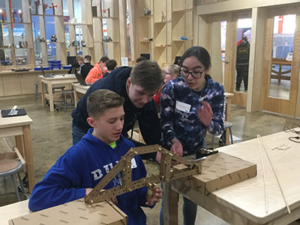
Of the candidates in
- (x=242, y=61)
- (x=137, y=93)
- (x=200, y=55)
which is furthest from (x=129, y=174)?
(x=242, y=61)

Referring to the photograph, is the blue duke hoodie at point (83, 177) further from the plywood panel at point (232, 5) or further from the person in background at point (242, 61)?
the person in background at point (242, 61)

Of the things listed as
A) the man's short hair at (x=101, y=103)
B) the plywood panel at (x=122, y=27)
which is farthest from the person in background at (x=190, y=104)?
the plywood panel at (x=122, y=27)

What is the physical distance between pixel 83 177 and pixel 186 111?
2.34ft

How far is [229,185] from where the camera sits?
1.20 m

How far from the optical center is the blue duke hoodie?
3.40 feet

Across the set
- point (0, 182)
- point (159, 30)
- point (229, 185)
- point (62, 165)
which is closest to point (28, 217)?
point (62, 165)

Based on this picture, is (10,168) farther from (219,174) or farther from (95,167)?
(219,174)

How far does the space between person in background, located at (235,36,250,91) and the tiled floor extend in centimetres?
68

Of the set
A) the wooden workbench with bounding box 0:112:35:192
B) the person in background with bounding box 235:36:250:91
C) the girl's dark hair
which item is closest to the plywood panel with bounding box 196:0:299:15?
the person in background with bounding box 235:36:250:91

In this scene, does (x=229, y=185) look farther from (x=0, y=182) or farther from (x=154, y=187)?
(x=0, y=182)

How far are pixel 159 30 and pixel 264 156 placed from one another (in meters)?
7.45

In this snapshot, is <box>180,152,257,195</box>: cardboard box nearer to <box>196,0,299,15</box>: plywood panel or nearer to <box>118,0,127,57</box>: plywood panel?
<box>196,0,299,15</box>: plywood panel

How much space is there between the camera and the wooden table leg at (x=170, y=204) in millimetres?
1438

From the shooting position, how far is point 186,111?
5.20ft
